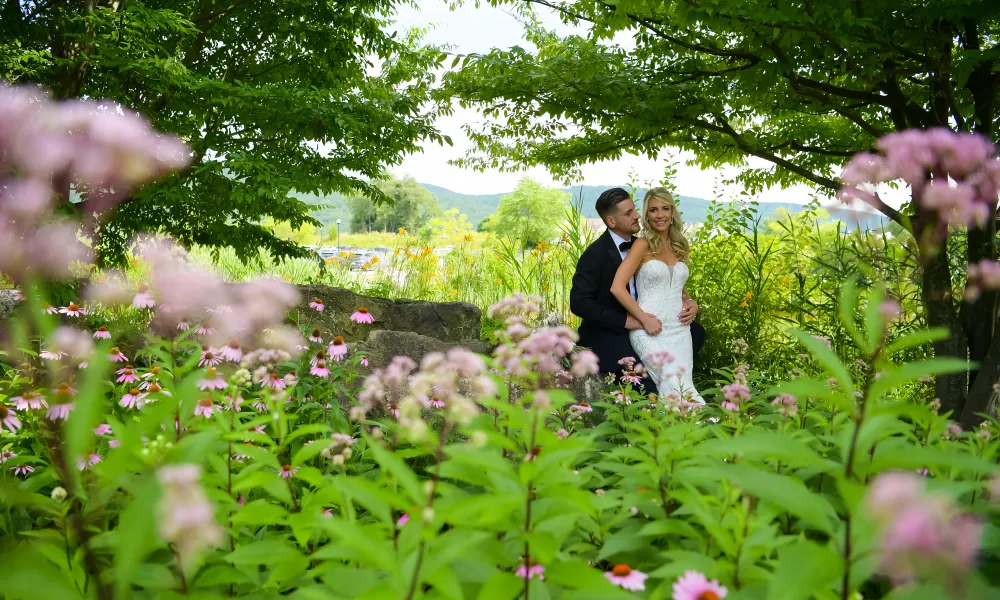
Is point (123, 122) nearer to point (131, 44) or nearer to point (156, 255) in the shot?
point (156, 255)

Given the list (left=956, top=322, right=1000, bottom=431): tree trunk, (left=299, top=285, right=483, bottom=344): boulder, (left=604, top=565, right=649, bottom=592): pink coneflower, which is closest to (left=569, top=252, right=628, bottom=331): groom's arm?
(left=299, top=285, right=483, bottom=344): boulder

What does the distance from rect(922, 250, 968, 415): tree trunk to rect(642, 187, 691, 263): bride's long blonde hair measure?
146cm

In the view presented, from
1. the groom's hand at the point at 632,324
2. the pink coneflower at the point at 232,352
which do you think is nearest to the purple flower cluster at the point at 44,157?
the pink coneflower at the point at 232,352

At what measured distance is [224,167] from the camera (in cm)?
585

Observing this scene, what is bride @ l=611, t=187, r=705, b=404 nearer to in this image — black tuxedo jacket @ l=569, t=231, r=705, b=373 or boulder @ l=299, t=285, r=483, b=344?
black tuxedo jacket @ l=569, t=231, r=705, b=373

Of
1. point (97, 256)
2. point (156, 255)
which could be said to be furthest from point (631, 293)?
point (97, 256)

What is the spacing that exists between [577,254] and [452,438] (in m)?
3.45

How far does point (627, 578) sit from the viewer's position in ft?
3.58

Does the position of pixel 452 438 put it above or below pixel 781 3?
below

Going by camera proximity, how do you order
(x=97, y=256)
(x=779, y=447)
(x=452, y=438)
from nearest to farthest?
(x=779, y=447) < (x=452, y=438) < (x=97, y=256)

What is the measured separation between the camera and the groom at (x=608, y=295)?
4129 mm

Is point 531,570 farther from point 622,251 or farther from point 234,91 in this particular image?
point 234,91

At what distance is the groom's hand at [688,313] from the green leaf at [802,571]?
358cm

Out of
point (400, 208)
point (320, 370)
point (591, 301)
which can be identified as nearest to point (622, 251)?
point (591, 301)
